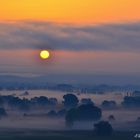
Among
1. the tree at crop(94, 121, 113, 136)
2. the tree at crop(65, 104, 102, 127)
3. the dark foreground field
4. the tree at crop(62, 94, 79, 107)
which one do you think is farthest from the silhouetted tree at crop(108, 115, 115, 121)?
the tree at crop(62, 94, 79, 107)

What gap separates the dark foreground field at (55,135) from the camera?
110 metres

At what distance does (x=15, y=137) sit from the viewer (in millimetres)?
110062

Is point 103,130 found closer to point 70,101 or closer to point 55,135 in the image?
point 55,135

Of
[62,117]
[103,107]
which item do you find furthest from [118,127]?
[103,107]

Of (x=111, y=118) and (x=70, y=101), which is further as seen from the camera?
(x=70, y=101)

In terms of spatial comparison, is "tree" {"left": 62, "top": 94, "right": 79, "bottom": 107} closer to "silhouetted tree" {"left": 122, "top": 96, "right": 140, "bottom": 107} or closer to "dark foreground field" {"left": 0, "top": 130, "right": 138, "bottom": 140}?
"silhouetted tree" {"left": 122, "top": 96, "right": 140, "bottom": 107}

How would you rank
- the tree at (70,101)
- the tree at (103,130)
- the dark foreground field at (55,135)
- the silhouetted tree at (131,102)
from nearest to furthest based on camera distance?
the dark foreground field at (55,135) < the tree at (103,130) < the tree at (70,101) < the silhouetted tree at (131,102)

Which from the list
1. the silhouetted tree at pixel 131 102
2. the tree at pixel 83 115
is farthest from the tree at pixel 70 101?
the tree at pixel 83 115

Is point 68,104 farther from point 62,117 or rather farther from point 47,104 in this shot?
point 62,117

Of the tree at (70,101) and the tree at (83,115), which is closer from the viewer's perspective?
the tree at (83,115)

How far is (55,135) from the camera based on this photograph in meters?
114

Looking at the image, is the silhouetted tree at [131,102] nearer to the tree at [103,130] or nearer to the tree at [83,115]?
the tree at [83,115]

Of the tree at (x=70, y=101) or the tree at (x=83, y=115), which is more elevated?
the tree at (x=70, y=101)

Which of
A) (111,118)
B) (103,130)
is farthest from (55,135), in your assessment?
(111,118)
